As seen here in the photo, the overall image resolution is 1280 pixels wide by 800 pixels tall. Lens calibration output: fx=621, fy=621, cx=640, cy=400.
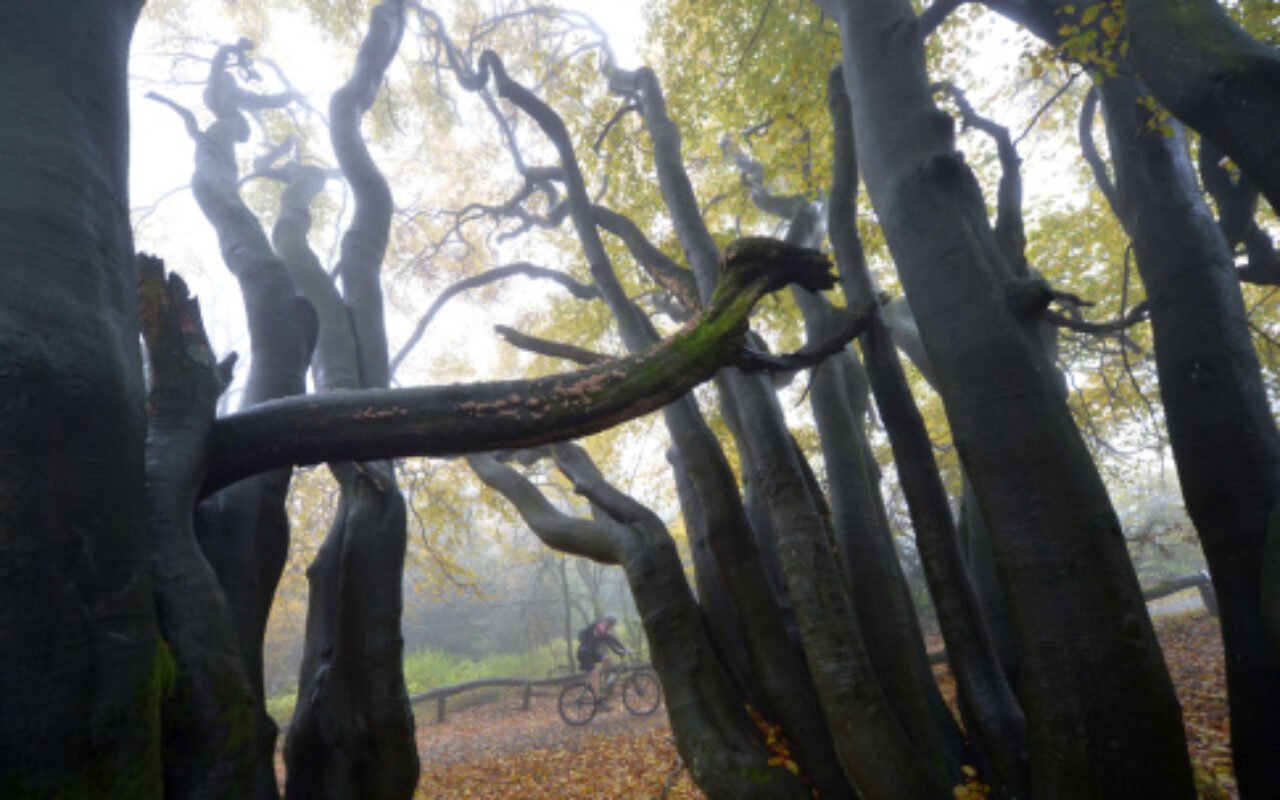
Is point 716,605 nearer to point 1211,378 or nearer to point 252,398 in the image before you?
point 1211,378

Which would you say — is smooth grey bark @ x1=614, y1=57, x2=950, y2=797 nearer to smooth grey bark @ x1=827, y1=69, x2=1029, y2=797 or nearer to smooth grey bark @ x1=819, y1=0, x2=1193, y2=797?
smooth grey bark @ x1=827, y1=69, x2=1029, y2=797

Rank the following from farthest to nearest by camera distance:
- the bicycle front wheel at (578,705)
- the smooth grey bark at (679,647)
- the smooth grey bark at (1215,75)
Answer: the bicycle front wheel at (578,705), the smooth grey bark at (679,647), the smooth grey bark at (1215,75)

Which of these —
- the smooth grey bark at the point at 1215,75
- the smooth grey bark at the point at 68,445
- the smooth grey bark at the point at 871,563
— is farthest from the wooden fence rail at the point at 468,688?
the smooth grey bark at the point at 1215,75

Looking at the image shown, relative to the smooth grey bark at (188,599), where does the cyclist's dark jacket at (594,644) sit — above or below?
below

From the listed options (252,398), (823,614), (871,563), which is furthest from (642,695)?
(252,398)

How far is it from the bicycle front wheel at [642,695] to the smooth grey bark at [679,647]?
7.30 metres

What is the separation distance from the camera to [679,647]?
173 inches

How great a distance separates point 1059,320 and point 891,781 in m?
3.01

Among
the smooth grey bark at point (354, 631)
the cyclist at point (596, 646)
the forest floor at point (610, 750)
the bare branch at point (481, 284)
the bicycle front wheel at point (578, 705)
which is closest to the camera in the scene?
the smooth grey bark at point (354, 631)

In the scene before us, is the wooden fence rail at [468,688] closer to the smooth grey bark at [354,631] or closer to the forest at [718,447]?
the forest at [718,447]

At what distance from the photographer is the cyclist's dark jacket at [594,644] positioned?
13.1m

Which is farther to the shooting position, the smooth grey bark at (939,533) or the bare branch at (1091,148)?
the bare branch at (1091,148)

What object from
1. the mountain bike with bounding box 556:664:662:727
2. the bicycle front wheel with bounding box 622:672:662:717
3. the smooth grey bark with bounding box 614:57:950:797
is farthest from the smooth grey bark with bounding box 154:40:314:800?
the bicycle front wheel with bounding box 622:672:662:717

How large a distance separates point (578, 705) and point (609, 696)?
680 millimetres
